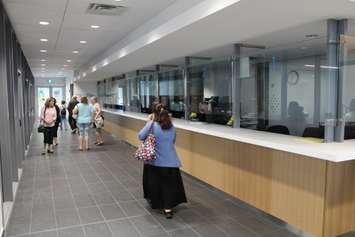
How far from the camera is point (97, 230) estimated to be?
3.57m

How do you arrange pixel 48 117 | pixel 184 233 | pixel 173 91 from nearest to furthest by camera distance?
pixel 184 233
pixel 173 91
pixel 48 117

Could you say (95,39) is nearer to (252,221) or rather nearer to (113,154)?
(113,154)

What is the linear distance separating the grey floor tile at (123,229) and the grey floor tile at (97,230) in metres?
0.07

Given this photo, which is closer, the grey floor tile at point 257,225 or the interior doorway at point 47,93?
the grey floor tile at point 257,225

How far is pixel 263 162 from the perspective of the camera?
3844mm

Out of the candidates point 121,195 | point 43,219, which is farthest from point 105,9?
point 43,219

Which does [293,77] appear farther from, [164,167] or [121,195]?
[121,195]

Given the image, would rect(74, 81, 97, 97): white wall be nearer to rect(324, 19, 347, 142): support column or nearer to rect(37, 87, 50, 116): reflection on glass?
rect(37, 87, 50, 116): reflection on glass

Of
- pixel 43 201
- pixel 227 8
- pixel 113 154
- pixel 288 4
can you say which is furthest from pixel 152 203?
pixel 113 154

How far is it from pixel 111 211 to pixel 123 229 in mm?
612

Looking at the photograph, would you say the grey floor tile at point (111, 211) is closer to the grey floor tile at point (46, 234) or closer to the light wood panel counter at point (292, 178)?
the grey floor tile at point (46, 234)

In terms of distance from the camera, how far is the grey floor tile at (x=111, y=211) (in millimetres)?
3975

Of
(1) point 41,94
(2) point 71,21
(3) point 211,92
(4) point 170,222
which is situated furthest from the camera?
(1) point 41,94

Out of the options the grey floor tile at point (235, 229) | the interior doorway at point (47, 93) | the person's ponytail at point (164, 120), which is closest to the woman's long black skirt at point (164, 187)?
the person's ponytail at point (164, 120)
